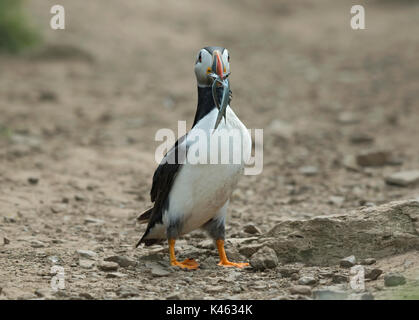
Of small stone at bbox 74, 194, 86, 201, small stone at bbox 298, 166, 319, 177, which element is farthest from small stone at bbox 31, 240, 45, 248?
small stone at bbox 298, 166, 319, 177

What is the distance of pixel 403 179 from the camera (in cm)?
730

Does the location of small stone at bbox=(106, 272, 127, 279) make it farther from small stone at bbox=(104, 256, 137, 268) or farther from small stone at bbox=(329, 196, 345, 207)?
small stone at bbox=(329, 196, 345, 207)

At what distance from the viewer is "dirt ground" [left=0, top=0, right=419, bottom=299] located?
494 centimetres

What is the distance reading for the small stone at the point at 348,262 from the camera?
15.6 feet

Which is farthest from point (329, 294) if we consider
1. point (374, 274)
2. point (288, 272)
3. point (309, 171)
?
point (309, 171)

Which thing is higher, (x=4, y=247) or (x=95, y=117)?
(x=95, y=117)

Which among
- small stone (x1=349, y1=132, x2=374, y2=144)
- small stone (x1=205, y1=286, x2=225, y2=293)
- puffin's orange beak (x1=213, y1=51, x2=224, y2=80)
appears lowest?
small stone (x1=205, y1=286, x2=225, y2=293)

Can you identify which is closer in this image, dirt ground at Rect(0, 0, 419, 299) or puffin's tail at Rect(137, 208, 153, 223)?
dirt ground at Rect(0, 0, 419, 299)

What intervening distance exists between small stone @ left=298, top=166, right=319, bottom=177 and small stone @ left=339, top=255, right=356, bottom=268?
322 cm

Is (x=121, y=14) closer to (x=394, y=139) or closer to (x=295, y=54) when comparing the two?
(x=295, y=54)

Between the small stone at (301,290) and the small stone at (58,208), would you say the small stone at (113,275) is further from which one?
the small stone at (58,208)

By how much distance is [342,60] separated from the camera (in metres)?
13.4
